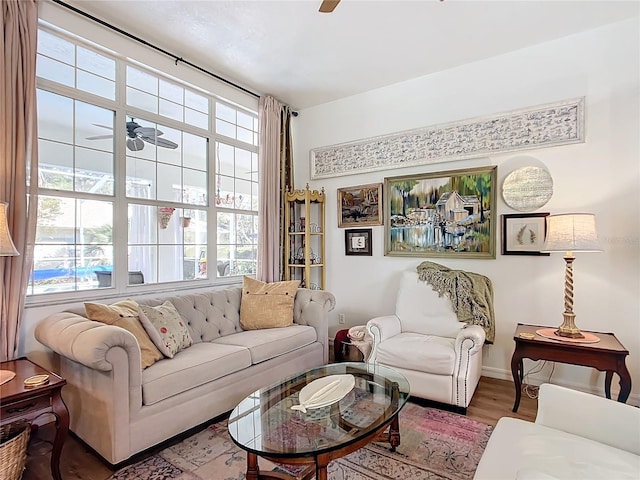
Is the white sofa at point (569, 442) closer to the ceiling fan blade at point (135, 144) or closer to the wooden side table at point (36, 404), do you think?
the wooden side table at point (36, 404)

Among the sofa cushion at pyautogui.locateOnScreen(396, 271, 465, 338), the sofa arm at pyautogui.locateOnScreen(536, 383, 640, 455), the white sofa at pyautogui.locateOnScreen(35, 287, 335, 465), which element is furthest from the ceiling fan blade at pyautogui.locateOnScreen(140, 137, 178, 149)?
the sofa arm at pyautogui.locateOnScreen(536, 383, 640, 455)

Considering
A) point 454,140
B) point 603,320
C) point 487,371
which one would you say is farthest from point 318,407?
point 454,140

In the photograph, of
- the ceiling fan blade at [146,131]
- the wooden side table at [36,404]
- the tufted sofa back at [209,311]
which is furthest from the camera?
the ceiling fan blade at [146,131]

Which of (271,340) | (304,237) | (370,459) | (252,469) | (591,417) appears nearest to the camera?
(591,417)

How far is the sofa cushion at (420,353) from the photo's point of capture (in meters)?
2.59

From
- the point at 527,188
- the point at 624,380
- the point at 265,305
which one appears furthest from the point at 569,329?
the point at 265,305

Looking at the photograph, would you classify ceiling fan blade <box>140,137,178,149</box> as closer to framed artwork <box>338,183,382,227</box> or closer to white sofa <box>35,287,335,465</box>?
white sofa <box>35,287,335,465</box>

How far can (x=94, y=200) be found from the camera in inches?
111

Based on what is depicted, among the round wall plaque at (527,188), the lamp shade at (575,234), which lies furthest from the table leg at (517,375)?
the round wall plaque at (527,188)

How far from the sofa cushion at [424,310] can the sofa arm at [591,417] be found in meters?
1.51

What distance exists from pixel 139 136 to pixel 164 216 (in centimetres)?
74

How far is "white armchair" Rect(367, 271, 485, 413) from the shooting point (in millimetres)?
2564

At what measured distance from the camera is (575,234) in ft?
8.03

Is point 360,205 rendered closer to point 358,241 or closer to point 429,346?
point 358,241
